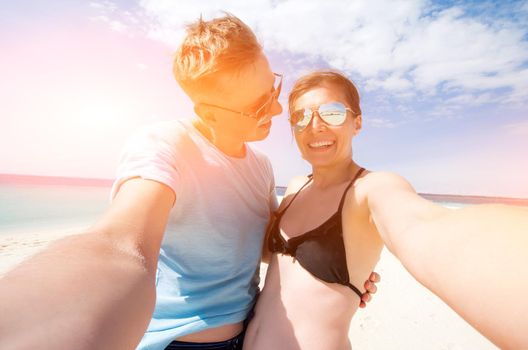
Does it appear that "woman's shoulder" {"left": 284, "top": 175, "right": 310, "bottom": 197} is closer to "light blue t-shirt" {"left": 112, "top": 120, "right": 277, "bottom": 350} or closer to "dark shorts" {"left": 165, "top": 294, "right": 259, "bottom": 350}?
"light blue t-shirt" {"left": 112, "top": 120, "right": 277, "bottom": 350}

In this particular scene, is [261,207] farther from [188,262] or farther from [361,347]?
[361,347]

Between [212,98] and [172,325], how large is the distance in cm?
132

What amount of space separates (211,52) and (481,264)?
1566mm

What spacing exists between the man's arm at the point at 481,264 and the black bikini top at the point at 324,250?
735mm

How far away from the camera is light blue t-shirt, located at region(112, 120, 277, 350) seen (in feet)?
4.45

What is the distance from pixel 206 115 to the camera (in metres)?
1.73

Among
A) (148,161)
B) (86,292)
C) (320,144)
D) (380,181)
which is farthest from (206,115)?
(86,292)

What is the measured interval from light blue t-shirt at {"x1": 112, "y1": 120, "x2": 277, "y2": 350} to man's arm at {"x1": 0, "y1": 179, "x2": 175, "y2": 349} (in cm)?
44

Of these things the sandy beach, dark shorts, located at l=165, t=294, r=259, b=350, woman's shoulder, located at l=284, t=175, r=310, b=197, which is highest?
woman's shoulder, located at l=284, t=175, r=310, b=197

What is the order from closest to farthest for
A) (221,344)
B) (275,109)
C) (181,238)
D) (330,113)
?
(181,238) < (221,344) < (275,109) < (330,113)

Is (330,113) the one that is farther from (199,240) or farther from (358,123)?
(199,240)

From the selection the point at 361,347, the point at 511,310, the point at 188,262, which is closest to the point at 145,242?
the point at 188,262

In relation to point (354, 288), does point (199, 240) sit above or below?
above

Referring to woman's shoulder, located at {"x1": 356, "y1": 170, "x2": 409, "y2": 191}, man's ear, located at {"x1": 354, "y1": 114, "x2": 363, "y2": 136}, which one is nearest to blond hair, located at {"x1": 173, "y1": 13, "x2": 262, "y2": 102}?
woman's shoulder, located at {"x1": 356, "y1": 170, "x2": 409, "y2": 191}
